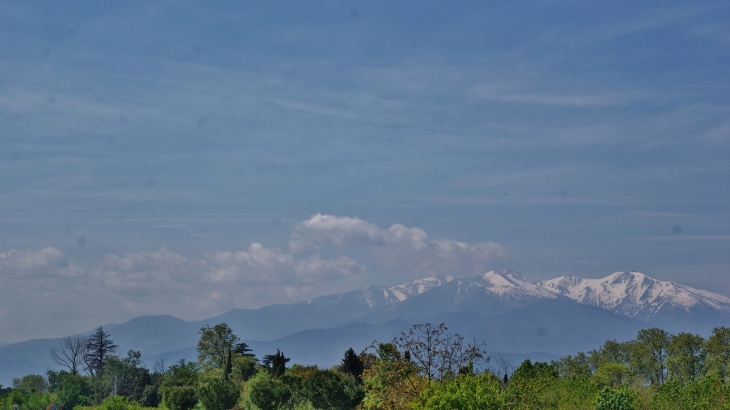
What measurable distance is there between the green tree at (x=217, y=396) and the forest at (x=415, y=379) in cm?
8

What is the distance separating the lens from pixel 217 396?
68.8 m

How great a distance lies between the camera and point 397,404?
39.4m

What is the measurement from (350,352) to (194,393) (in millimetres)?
14529

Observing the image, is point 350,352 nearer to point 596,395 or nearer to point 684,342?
point 596,395

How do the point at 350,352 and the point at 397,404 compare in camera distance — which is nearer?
the point at 397,404

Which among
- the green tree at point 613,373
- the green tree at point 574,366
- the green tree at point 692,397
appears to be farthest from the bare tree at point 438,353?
the green tree at point 574,366

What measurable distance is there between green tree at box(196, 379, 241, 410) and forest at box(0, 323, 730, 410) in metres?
0.08

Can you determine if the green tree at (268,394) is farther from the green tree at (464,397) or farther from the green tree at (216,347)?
the green tree at (464,397)

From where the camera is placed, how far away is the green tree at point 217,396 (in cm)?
6869

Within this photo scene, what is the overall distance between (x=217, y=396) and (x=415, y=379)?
33853 mm

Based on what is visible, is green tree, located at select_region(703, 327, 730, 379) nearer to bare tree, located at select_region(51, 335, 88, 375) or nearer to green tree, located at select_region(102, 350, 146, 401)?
green tree, located at select_region(102, 350, 146, 401)

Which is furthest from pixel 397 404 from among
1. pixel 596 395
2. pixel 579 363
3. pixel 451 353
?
pixel 579 363

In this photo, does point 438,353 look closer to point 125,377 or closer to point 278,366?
point 278,366

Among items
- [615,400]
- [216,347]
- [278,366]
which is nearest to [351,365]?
[278,366]
